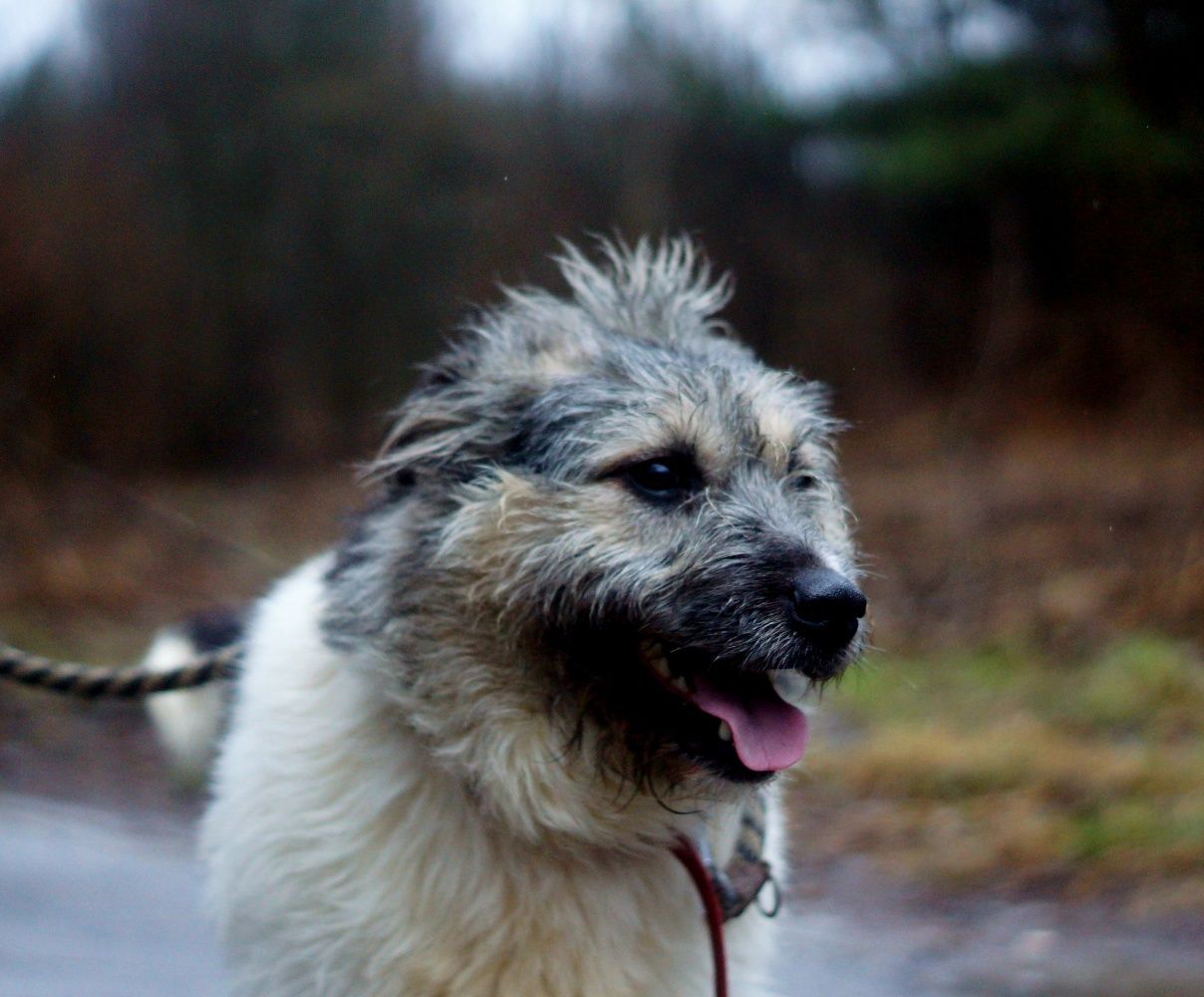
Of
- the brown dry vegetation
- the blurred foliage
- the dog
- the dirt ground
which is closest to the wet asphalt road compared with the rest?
the dirt ground

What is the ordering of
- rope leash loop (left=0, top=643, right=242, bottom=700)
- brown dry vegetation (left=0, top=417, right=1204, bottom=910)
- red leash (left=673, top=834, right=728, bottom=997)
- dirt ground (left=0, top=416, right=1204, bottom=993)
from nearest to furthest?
red leash (left=673, top=834, right=728, bottom=997)
rope leash loop (left=0, top=643, right=242, bottom=700)
dirt ground (left=0, top=416, right=1204, bottom=993)
brown dry vegetation (left=0, top=417, right=1204, bottom=910)

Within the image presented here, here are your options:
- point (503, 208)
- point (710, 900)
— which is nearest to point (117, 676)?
point (710, 900)

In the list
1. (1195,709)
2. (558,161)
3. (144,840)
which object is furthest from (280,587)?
(558,161)

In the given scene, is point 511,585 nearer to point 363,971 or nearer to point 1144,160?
point 363,971

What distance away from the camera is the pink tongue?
3.11 metres

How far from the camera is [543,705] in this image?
3.21m

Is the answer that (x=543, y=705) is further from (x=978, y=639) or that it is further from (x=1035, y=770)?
(x=978, y=639)

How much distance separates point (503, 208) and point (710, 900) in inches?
619

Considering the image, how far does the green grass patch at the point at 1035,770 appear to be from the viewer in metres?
6.12

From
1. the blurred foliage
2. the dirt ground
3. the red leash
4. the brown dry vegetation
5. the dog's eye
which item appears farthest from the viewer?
the blurred foliage

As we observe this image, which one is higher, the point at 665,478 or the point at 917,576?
the point at 917,576

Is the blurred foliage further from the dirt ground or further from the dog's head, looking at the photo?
Result: the dog's head

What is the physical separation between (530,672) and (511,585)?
205mm

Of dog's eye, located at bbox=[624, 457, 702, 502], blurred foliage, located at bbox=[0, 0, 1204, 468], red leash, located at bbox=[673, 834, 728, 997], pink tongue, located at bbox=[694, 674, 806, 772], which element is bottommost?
red leash, located at bbox=[673, 834, 728, 997]
